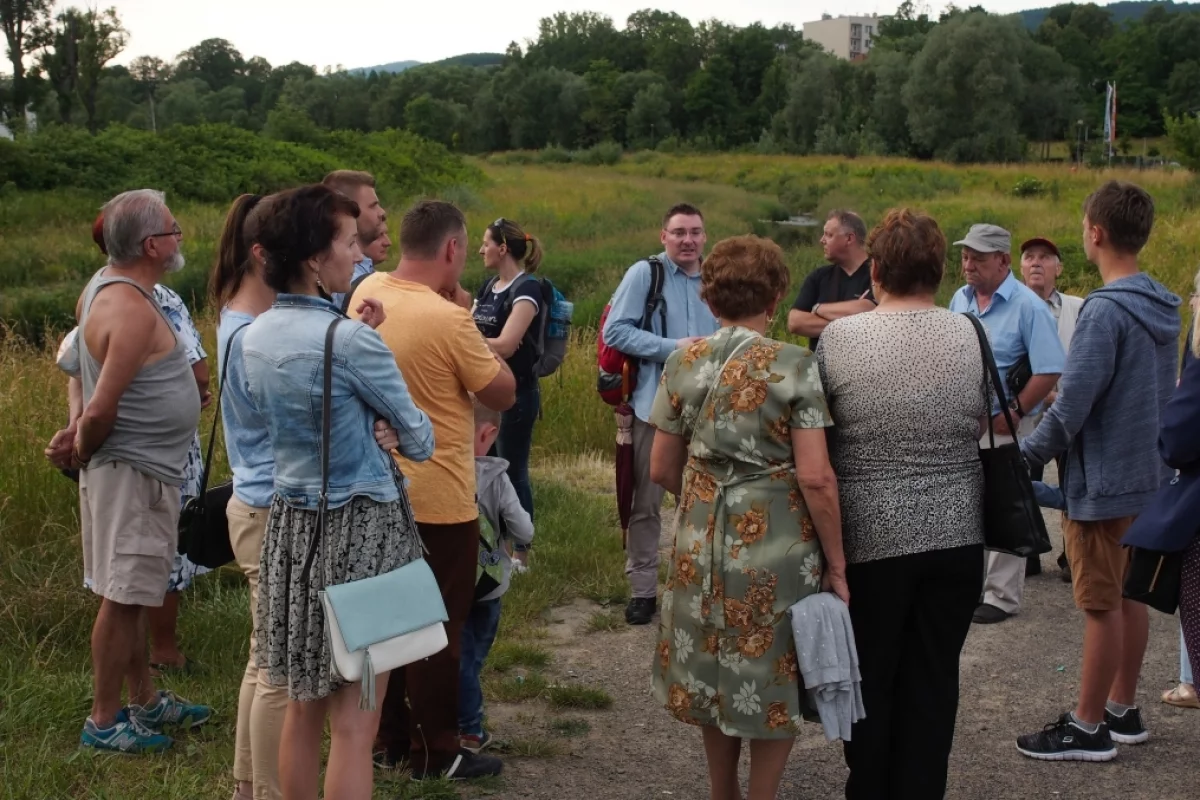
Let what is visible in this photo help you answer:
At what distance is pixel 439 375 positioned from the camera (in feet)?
11.8

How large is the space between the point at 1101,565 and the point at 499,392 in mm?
2192

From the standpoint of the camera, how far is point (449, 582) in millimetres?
3711

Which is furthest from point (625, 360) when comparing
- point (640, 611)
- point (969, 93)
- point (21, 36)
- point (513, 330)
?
point (969, 93)

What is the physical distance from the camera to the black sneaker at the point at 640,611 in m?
5.71

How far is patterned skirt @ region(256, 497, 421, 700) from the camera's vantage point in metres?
2.94

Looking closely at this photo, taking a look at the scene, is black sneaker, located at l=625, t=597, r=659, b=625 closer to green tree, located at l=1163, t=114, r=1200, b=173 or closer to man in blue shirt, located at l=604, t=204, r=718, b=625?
man in blue shirt, located at l=604, t=204, r=718, b=625

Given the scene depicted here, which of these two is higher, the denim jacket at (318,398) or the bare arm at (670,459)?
the denim jacket at (318,398)

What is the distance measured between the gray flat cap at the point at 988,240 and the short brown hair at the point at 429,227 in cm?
255

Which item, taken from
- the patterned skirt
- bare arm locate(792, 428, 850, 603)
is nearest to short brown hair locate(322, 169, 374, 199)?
the patterned skirt

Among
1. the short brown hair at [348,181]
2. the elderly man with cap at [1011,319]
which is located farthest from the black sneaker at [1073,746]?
the short brown hair at [348,181]

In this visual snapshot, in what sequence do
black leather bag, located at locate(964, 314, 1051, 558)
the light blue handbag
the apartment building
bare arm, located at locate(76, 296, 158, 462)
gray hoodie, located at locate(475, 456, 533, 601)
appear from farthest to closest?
1. the apartment building
2. gray hoodie, located at locate(475, 456, 533, 601)
3. bare arm, located at locate(76, 296, 158, 462)
4. black leather bag, located at locate(964, 314, 1051, 558)
5. the light blue handbag

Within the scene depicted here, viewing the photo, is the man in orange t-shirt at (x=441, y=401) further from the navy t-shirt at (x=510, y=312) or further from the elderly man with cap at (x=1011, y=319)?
the elderly man with cap at (x=1011, y=319)

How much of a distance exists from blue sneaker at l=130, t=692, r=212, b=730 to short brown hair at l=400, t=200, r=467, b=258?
6.36 ft

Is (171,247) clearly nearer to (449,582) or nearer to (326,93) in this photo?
(449,582)
